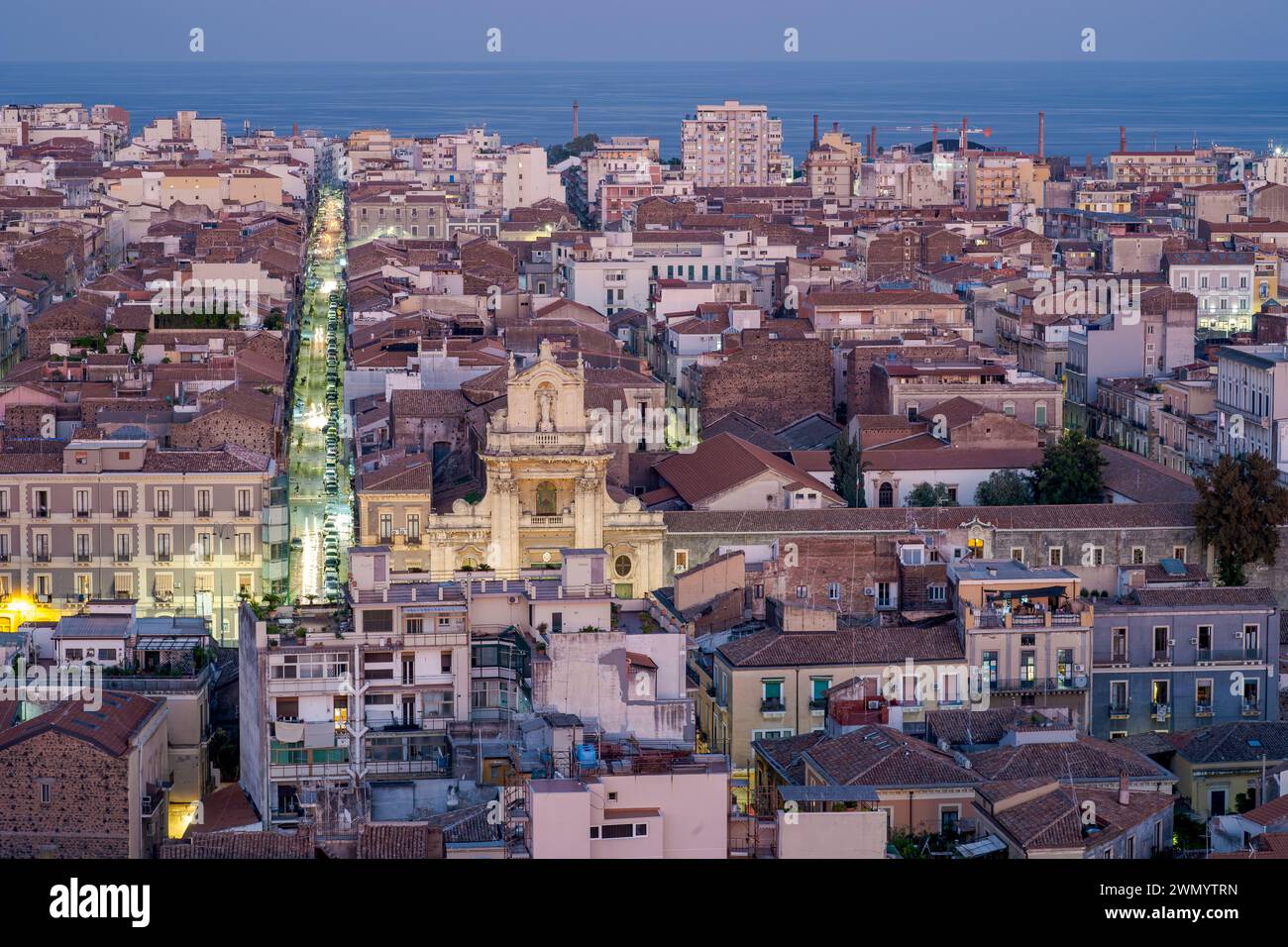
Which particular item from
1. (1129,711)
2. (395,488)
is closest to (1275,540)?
(1129,711)

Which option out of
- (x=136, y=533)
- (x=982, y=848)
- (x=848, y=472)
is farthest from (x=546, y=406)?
(x=982, y=848)

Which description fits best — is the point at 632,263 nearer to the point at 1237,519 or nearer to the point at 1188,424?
the point at 1188,424

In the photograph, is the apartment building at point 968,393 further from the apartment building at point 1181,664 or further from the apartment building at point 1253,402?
the apartment building at point 1181,664

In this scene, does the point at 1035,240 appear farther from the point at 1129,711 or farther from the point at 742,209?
the point at 1129,711

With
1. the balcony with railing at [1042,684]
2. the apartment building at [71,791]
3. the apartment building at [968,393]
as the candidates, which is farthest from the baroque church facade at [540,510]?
the apartment building at [71,791]

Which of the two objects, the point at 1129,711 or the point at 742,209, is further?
the point at 742,209

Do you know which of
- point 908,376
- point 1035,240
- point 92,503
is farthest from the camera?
point 1035,240
